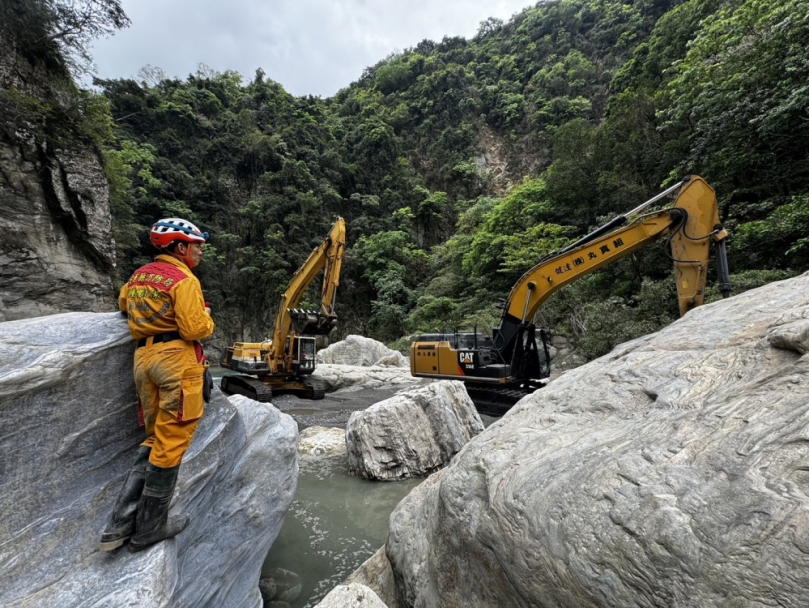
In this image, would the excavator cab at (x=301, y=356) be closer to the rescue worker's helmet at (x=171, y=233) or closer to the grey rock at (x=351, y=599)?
the rescue worker's helmet at (x=171, y=233)

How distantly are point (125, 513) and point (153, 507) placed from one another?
0.50ft

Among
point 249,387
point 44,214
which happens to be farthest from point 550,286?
point 44,214

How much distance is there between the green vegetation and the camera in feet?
29.1

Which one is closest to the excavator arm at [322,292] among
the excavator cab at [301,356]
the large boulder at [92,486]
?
the excavator cab at [301,356]

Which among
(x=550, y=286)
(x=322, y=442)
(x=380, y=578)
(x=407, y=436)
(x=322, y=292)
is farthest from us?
(x=322, y=292)

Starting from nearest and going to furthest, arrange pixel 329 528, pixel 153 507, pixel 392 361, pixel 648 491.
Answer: pixel 648 491 → pixel 153 507 → pixel 329 528 → pixel 392 361

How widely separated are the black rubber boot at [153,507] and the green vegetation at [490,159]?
952 cm

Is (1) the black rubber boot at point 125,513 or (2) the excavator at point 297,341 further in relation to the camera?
(2) the excavator at point 297,341

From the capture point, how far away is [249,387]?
9508 millimetres

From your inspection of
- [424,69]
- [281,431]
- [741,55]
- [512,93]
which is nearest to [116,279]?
[281,431]

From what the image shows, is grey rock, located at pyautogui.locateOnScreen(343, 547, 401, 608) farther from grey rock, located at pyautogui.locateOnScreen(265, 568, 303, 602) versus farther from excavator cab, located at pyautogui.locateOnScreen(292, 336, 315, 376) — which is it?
excavator cab, located at pyautogui.locateOnScreen(292, 336, 315, 376)

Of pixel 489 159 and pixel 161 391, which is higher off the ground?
pixel 489 159

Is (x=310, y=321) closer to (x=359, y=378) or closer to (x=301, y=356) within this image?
(x=301, y=356)

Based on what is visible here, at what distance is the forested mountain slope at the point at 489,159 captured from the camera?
8867 mm
